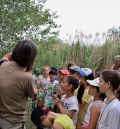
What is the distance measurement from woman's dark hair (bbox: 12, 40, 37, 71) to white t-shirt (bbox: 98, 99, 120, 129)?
2.80ft

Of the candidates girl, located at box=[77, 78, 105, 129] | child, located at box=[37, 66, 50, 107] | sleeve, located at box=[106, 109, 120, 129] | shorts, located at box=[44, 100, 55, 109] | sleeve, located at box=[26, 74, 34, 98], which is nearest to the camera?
sleeve, located at box=[106, 109, 120, 129]

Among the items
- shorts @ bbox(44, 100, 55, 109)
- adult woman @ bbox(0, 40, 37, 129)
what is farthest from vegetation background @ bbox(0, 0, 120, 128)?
adult woman @ bbox(0, 40, 37, 129)

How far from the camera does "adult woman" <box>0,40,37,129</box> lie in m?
3.81

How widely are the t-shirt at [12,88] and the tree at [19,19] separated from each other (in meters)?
5.81

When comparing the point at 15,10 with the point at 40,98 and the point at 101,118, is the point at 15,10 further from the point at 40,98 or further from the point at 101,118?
the point at 101,118

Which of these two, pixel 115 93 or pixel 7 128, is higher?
pixel 115 93

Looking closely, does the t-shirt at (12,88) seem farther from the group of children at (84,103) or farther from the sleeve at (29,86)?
the group of children at (84,103)

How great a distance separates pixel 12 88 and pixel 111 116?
97cm

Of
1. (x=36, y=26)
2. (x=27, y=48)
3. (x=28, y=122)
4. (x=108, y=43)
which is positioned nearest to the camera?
(x=27, y=48)

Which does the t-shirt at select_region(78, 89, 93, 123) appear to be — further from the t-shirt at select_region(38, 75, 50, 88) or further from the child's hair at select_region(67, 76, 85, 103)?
the t-shirt at select_region(38, 75, 50, 88)

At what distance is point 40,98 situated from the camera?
258 inches

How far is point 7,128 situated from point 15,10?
20.5 feet

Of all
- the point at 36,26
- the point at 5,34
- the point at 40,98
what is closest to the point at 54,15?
the point at 36,26

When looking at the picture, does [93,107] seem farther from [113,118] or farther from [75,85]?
[75,85]
